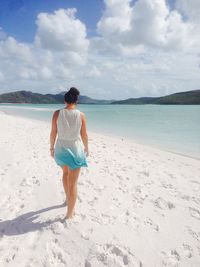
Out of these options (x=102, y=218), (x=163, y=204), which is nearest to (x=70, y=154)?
(x=102, y=218)

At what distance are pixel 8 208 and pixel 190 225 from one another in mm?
3169

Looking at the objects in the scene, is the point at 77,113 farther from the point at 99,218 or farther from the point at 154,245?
the point at 154,245

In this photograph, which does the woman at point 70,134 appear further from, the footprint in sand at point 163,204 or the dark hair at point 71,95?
the footprint in sand at point 163,204

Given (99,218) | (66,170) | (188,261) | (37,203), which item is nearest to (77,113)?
(66,170)

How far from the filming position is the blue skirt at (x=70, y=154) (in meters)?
3.63

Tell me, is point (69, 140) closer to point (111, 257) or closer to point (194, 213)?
point (111, 257)

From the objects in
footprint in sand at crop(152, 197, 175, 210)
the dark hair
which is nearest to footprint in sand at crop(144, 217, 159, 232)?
footprint in sand at crop(152, 197, 175, 210)

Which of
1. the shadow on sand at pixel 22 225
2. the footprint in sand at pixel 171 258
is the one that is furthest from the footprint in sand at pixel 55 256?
the footprint in sand at pixel 171 258

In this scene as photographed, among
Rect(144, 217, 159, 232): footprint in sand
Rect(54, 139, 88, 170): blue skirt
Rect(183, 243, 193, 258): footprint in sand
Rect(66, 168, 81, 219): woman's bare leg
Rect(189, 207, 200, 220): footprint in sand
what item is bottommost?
Rect(189, 207, 200, 220): footprint in sand

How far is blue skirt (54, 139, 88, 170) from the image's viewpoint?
3.63m

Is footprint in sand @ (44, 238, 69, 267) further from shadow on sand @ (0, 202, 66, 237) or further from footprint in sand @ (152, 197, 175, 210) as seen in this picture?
footprint in sand @ (152, 197, 175, 210)

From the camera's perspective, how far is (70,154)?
11.8ft

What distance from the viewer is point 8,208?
14.3 feet

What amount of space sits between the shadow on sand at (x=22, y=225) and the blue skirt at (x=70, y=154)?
1.05m
